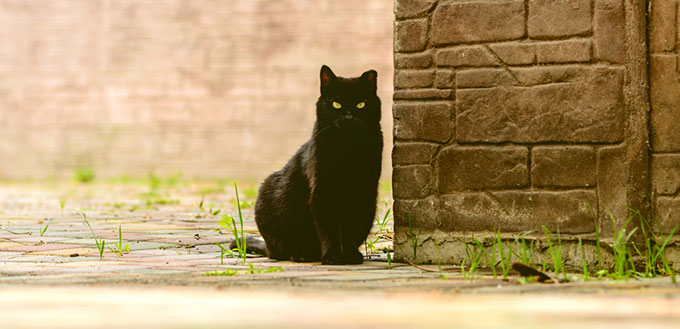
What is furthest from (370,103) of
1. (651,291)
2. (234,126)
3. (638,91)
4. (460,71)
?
(234,126)

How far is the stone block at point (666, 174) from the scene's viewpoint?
129 inches

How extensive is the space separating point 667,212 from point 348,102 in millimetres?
1547

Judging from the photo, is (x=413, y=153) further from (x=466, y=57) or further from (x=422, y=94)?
(x=466, y=57)

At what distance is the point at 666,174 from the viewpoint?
3277 mm

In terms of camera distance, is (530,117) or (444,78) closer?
(530,117)

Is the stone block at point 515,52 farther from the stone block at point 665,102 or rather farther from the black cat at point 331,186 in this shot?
the black cat at point 331,186

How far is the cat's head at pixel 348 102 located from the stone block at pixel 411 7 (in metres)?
0.52

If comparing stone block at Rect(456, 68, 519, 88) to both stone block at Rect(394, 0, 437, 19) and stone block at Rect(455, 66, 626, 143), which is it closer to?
stone block at Rect(455, 66, 626, 143)

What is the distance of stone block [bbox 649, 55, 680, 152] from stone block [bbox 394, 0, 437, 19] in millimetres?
964

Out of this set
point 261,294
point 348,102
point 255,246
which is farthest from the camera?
point 255,246

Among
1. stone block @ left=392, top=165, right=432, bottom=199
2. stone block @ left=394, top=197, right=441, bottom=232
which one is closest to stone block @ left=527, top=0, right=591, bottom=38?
stone block @ left=392, top=165, right=432, bottom=199

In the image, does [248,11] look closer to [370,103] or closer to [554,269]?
[370,103]

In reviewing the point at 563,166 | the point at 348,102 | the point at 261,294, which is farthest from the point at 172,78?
the point at 261,294

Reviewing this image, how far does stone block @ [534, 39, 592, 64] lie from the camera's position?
3357 mm
